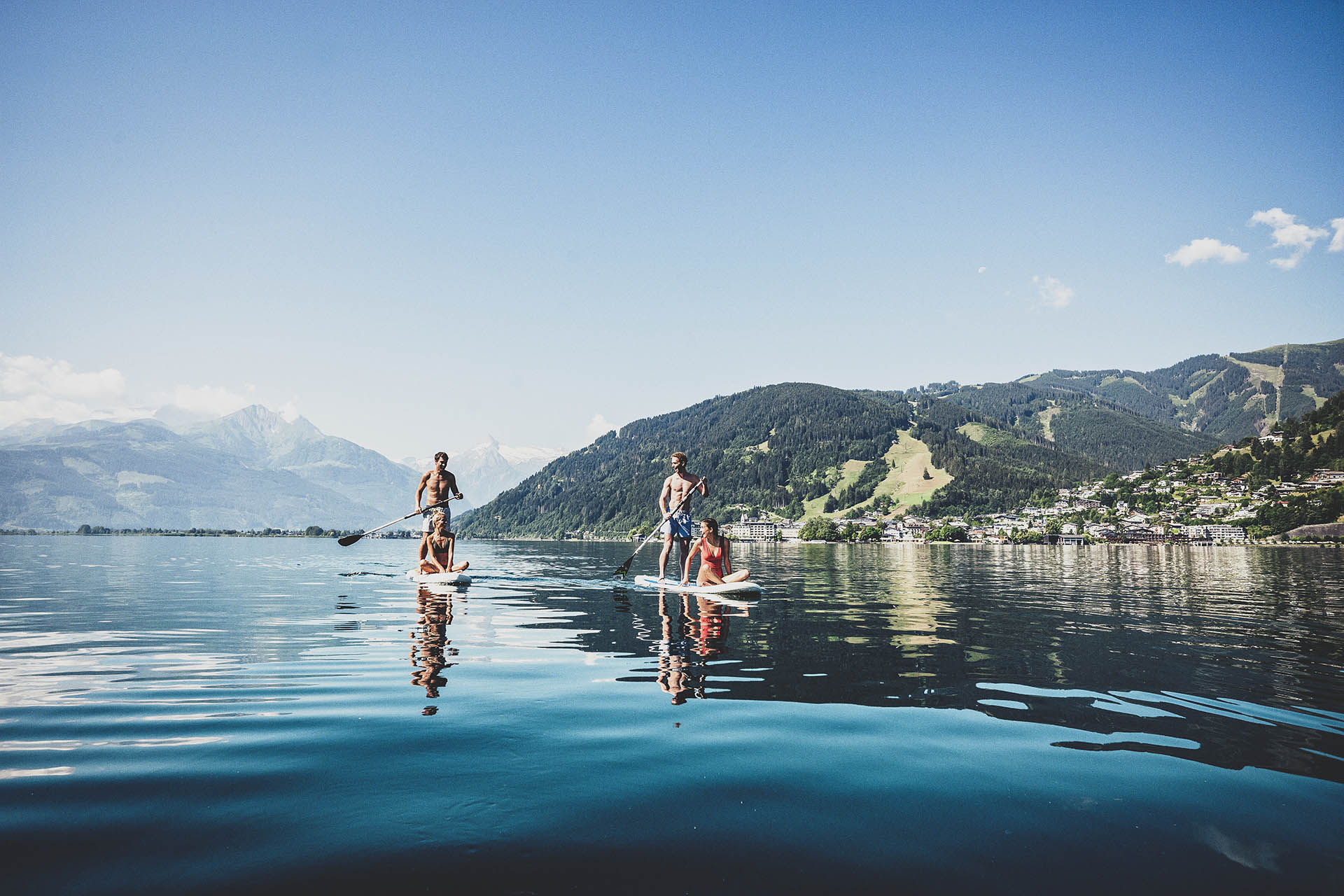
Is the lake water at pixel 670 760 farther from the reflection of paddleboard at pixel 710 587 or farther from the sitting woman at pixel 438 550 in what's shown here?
the sitting woman at pixel 438 550

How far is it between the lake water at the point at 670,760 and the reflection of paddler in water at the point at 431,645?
0.12 metres

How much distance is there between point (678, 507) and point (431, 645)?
11.2 meters

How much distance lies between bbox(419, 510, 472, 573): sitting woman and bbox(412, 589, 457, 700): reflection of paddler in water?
5.31 metres

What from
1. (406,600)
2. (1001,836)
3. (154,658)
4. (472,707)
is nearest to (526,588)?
(406,600)

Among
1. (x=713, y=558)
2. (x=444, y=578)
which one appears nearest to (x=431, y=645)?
(x=713, y=558)

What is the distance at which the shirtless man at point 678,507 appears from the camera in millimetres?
22969

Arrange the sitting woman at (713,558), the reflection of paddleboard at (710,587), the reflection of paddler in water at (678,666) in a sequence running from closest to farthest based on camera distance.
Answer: the reflection of paddler in water at (678,666)
the reflection of paddleboard at (710,587)
the sitting woman at (713,558)

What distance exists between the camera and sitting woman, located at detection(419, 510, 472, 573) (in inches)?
1068

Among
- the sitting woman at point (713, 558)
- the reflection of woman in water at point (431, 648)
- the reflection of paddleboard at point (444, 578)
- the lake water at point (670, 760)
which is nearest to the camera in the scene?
the lake water at point (670, 760)

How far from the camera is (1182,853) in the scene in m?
4.58

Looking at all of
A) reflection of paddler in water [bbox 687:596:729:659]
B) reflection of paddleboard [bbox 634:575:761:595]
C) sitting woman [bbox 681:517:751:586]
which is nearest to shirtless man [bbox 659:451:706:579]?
sitting woman [bbox 681:517:751:586]

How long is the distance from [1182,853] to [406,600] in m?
21.3

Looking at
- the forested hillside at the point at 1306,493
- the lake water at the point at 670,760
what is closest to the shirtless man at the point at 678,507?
the lake water at the point at 670,760

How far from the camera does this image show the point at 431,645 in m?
13.2
